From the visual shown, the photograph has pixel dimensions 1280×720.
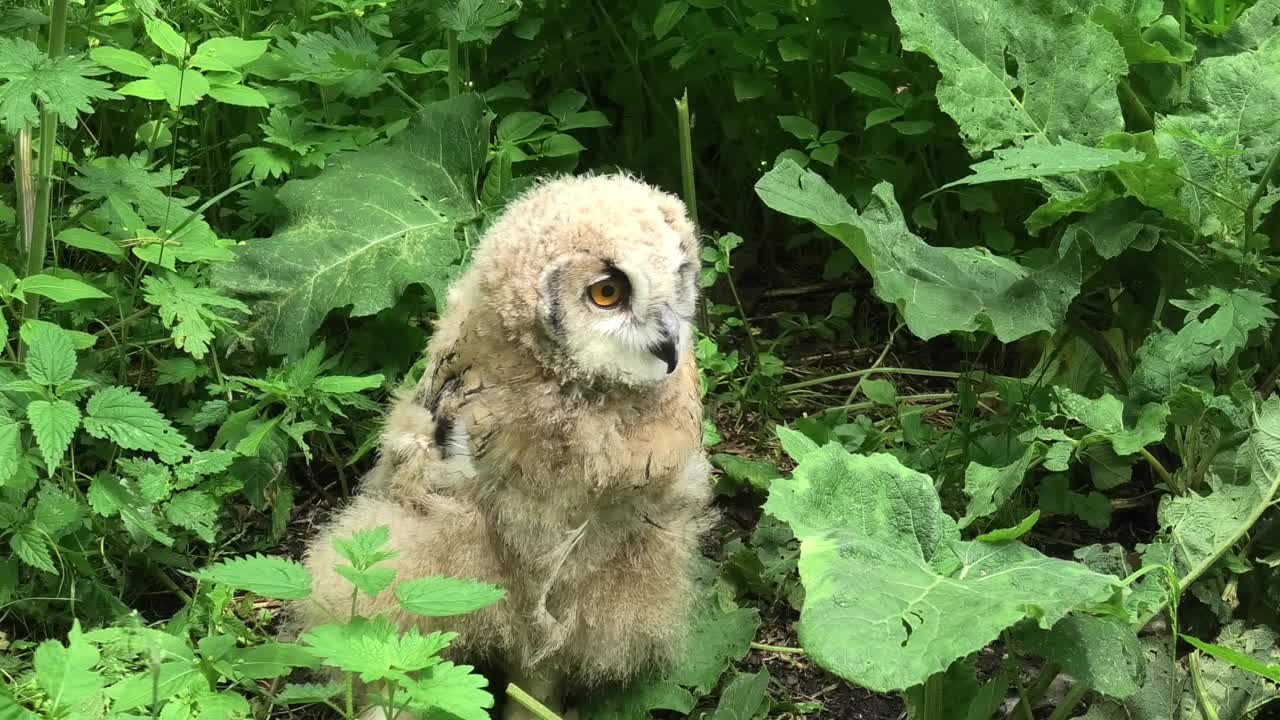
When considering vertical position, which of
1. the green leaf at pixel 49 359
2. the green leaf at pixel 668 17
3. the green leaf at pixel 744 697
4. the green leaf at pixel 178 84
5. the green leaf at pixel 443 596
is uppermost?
the green leaf at pixel 178 84

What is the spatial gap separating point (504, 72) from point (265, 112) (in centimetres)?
91

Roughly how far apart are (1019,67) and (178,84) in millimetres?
2343

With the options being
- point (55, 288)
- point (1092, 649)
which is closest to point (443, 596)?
point (1092, 649)

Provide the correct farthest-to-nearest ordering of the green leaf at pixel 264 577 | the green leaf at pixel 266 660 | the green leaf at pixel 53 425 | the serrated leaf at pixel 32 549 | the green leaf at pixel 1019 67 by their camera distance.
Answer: the green leaf at pixel 1019 67
the serrated leaf at pixel 32 549
the green leaf at pixel 53 425
the green leaf at pixel 266 660
the green leaf at pixel 264 577

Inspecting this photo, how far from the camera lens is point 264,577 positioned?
2.37 meters

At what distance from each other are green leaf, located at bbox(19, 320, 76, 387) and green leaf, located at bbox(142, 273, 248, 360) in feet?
1.12

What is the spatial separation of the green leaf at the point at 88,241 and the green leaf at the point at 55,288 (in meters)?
0.21

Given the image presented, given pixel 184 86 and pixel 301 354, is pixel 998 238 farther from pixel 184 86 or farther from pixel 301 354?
pixel 184 86

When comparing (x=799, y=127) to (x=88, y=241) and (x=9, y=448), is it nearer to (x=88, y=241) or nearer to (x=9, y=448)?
(x=88, y=241)

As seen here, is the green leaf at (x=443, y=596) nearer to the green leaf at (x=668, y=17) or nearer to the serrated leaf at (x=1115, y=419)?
the serrated leaf at (x=1115, y=419)

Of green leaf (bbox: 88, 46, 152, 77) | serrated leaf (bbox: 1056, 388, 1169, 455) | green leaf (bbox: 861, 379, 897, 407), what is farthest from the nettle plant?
green leaf (bbox: 861, 379, 897, 407)

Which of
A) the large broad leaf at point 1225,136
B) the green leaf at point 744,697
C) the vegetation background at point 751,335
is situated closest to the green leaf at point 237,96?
the vegetation background at point 751,335

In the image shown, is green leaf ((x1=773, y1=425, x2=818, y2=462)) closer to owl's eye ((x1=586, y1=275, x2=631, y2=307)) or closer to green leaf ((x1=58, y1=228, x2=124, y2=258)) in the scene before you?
owl's eye ((x1=586, y1=275, x2=631, y2=307))

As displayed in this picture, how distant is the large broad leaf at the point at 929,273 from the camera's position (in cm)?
317
